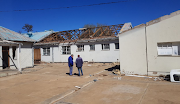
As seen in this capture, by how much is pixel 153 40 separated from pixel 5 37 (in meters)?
12.8

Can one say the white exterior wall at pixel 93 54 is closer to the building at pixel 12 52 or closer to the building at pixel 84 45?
the building at pixel 84 45

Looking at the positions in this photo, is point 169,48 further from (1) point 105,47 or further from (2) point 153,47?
(1) point 105,47

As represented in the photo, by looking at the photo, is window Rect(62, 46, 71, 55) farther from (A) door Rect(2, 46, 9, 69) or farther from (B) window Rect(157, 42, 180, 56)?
(B) window Rect(157, 42, 180, 56)

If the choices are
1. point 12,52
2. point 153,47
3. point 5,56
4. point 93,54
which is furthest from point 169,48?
point 5,56

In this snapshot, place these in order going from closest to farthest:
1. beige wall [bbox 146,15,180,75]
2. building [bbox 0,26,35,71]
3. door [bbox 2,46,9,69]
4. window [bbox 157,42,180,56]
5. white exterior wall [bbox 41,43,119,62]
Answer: beige wall [bbox 146,15,180,75], window [bbox 157,42,180,56], building [bbox 0,26,35,71], door [bbox 2,46,9,69], white exterior wall [bbox 41,43,119,62]

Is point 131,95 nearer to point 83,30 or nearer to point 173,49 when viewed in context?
point 173,49

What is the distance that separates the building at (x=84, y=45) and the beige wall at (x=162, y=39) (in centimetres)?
782

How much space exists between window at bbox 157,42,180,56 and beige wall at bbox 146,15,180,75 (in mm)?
283

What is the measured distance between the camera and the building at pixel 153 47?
8.19 meters

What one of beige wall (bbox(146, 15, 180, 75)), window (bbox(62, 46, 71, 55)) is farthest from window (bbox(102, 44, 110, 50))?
beige wall (bbox(146, 15, 180, 75))

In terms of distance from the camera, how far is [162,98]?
4992 millimetres

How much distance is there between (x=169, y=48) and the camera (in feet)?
27.8

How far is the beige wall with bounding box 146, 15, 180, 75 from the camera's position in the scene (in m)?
8.09

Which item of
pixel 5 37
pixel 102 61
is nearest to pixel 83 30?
pixel 102 61
